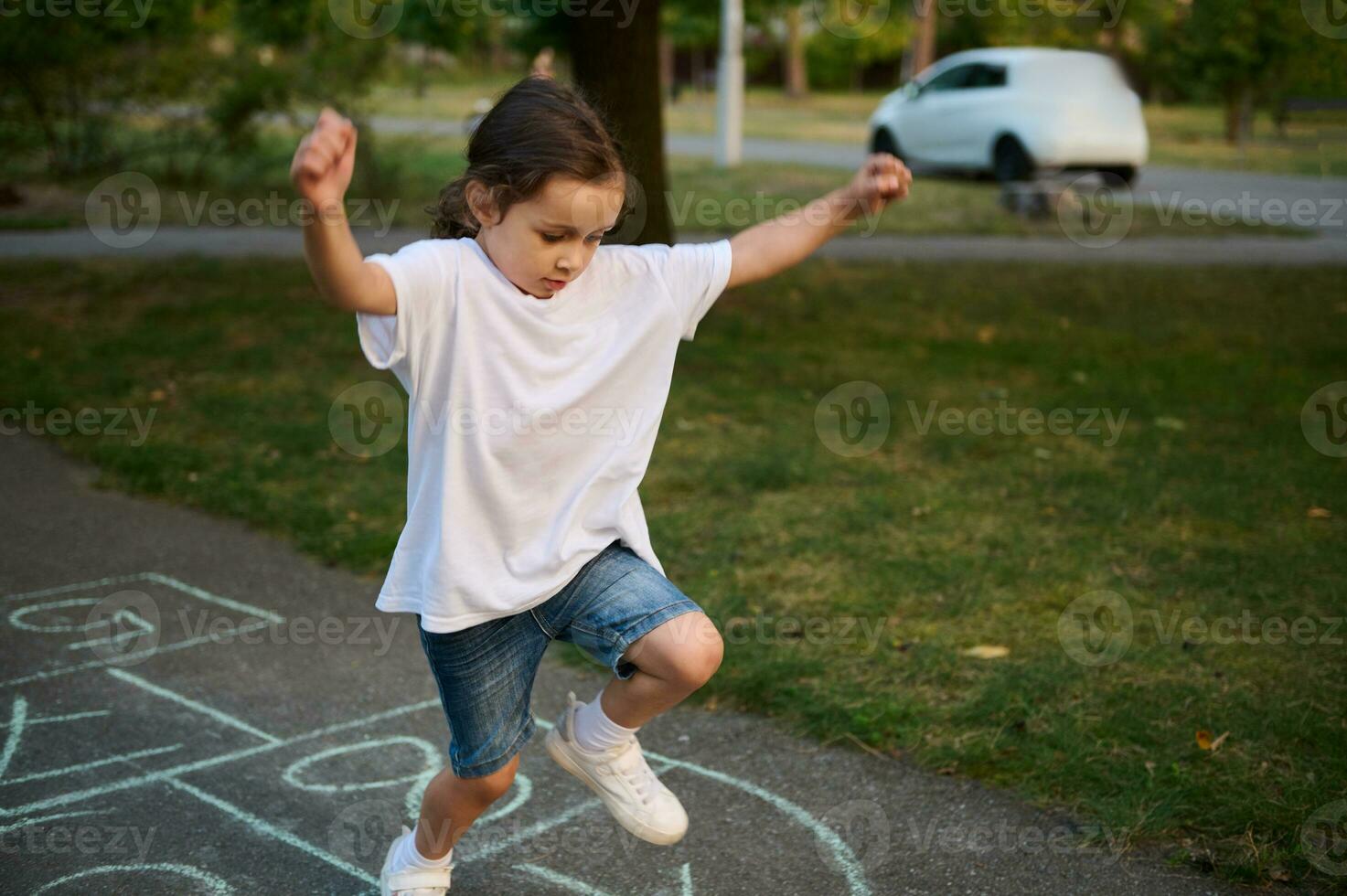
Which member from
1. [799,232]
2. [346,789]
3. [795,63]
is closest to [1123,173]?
[799,232]

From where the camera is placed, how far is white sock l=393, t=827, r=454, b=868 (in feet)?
8.79

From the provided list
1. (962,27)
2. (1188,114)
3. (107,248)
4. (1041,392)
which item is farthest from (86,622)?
(962,27)

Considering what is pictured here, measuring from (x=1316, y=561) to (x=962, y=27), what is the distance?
37952 mm

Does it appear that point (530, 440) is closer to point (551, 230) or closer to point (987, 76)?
point (551, 230)

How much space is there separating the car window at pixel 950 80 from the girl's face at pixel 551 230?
1489cm

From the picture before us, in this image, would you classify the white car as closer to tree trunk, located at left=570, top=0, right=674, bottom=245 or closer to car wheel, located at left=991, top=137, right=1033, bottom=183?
car wheel, located at left=991, top=137, right=1033, bottom=183

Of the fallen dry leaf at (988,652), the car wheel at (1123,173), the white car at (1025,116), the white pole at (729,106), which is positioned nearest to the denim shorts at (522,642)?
the fallen dry leaf at (988,652)

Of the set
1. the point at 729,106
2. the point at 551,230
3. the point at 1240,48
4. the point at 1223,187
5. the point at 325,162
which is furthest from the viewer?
the point at 729,106

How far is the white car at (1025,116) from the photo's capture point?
14.3 metres

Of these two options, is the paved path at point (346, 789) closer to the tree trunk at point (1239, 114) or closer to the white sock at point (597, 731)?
the white sock at point (597, 731)

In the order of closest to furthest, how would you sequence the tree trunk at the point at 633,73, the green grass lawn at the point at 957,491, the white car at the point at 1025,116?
the green grass lawn at the point at 957,491, the tree trunk at the point at 633,73, the white car at the point at 1025,116

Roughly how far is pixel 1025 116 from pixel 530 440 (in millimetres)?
13505

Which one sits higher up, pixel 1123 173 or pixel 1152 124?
pixel 1152 124

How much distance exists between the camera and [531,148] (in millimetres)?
2424
